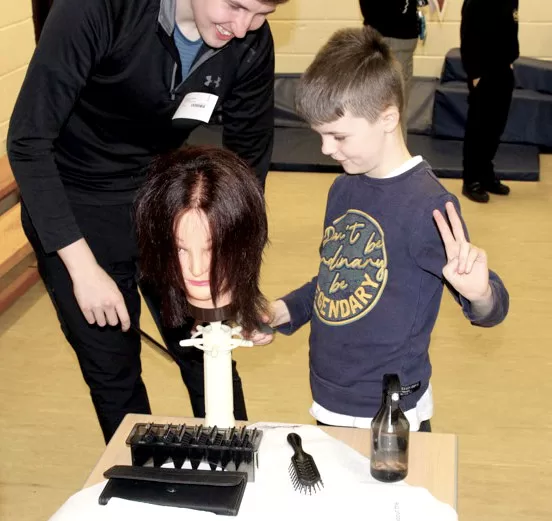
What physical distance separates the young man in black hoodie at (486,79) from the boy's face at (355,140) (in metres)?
2.84

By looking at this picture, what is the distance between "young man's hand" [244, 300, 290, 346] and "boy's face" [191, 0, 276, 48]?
0.51 m

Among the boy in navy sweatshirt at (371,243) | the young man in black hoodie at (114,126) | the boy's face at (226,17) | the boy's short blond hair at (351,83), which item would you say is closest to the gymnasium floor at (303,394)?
the young man in black hoodie at (114,126)

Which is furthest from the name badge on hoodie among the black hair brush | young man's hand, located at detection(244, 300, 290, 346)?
the black hair brush

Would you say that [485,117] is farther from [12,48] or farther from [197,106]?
[197,106]

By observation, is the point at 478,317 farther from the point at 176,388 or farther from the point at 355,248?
the point at 176,388

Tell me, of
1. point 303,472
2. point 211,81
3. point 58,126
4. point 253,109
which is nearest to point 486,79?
point 253,109

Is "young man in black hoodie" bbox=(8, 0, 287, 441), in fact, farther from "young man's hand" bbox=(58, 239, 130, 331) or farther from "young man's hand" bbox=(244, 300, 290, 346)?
"young man's hand" bbox=(244, 300, 290, 346)

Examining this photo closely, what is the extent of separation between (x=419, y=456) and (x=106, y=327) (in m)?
0.78

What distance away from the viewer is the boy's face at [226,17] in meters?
1.54

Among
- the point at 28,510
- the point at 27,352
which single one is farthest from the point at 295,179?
the point at 28,510

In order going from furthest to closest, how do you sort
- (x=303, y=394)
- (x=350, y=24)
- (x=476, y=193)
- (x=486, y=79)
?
(x=350, y=24) < (x=476, y=193) < (x=486, y=79) < (x=303, y=394)

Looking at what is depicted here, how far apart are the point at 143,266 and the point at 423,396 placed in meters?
0.60

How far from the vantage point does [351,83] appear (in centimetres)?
161

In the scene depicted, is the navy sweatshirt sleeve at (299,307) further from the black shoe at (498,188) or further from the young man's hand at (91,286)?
the black shoe at (498,188)
